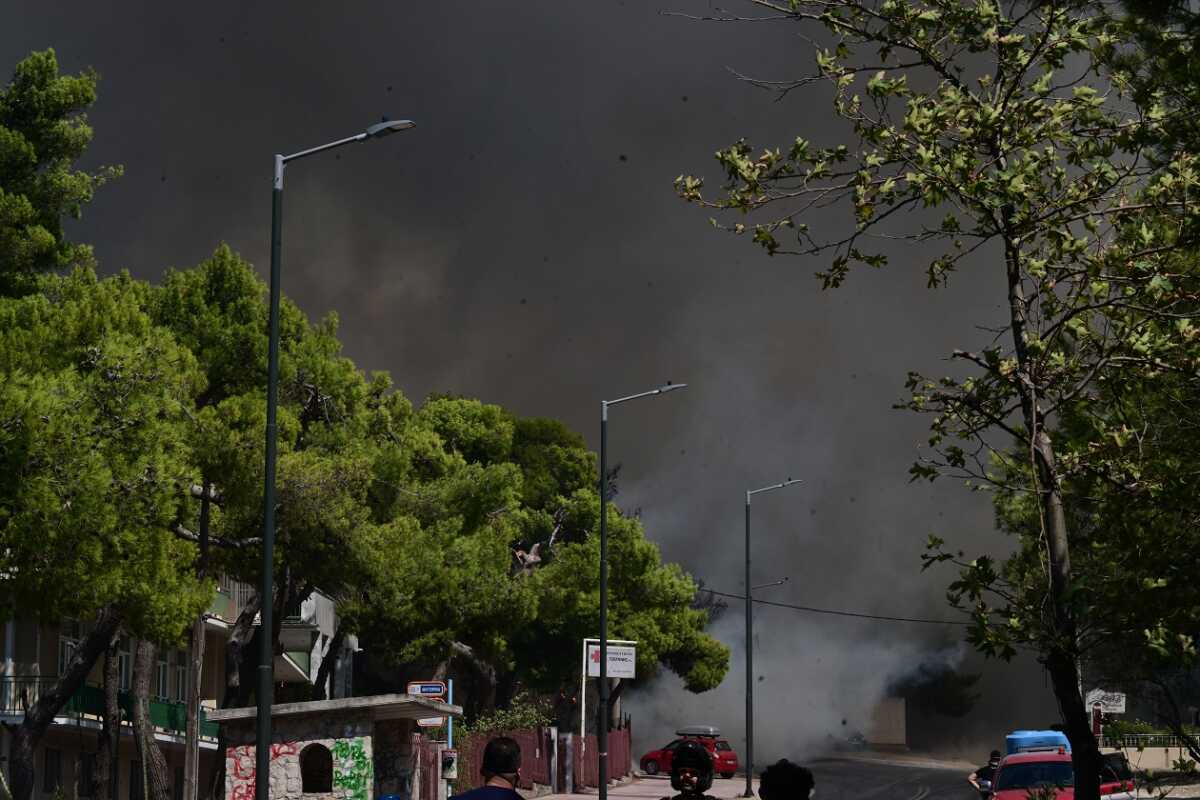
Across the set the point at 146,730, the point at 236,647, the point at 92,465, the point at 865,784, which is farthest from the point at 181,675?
the point at 92,465

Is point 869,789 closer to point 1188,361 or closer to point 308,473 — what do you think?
point 308,473

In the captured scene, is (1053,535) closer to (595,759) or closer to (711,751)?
(595,759)

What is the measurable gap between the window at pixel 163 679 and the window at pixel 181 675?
688mm

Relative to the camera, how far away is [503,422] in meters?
72.2

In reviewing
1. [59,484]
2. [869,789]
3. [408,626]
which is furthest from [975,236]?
[869,789]

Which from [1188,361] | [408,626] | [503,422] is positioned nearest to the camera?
[1188,361]

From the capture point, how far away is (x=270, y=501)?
22172 mm

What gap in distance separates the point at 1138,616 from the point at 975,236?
2.82m

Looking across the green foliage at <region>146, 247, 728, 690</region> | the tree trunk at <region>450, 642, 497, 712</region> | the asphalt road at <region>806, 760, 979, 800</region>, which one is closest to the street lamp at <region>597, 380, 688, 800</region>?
the green foliage at <region>146, 247, 728, 690</region>

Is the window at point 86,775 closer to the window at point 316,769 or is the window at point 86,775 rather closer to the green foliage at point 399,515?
the green foliage at point 399,515

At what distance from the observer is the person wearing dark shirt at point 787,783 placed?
26.3 feet

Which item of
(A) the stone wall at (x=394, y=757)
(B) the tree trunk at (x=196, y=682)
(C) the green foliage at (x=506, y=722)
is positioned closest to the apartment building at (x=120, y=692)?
(B) the tree trunk at (x=196, y=682)

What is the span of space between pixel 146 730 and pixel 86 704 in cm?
924

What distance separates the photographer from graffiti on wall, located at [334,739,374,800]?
1087 inches
